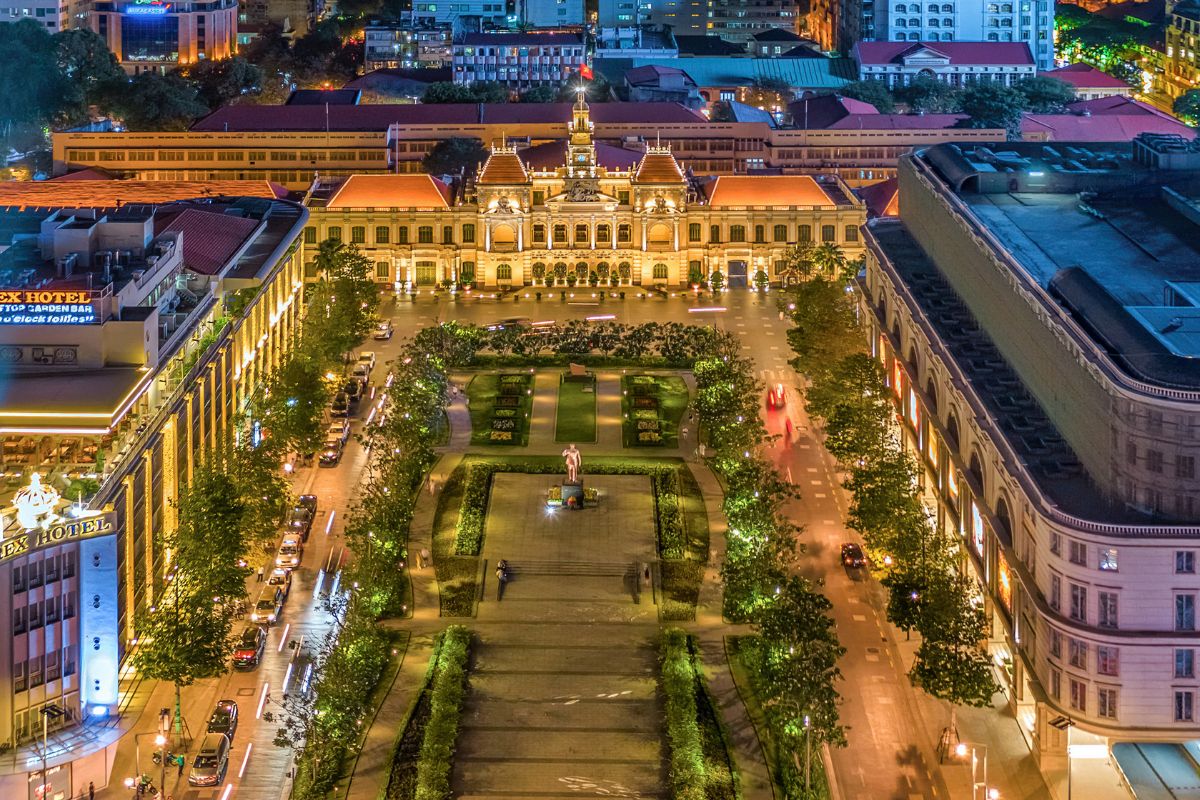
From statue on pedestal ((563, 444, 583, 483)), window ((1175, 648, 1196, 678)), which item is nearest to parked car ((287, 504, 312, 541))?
statue on pedestal ((563, 444, 583, 483))

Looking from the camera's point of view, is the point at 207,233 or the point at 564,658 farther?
the point at 207,233

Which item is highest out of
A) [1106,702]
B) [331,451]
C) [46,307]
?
[46,307]

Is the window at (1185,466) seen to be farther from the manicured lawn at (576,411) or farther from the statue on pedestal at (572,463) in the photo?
the manicured lawn at (576,411)

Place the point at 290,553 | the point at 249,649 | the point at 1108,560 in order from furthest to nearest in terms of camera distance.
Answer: the point at 290,553, the point at 249,649, the point at 1108,560

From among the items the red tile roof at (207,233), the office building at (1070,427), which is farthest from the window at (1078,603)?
the red tile roof at (207,233)

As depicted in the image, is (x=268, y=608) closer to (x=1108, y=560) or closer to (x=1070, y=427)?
(x=1070, y=427)

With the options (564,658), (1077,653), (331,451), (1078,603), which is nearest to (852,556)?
(564,658)

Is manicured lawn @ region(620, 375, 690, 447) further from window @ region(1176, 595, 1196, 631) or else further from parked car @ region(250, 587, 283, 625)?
window @ region(1176, 595, 1196, 631)
